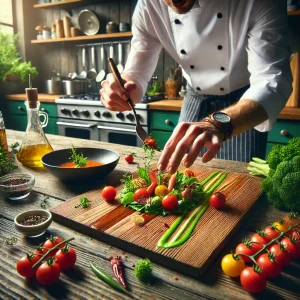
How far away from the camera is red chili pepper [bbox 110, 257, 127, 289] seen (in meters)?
0.59

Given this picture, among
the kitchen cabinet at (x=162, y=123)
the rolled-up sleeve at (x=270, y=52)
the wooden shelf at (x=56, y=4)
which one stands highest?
the wooden shelf at (x=56, y=4)

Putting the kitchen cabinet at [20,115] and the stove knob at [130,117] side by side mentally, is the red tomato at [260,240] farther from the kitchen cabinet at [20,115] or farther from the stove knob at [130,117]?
the kitchen cabinet at [20,115]

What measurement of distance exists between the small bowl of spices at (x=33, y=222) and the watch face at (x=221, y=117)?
0.53 metres

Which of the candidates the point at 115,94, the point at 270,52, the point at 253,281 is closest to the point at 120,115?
the point at 115,94

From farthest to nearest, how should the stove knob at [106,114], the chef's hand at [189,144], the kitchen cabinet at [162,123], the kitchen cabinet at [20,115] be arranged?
the kitchen cabinet at [20,115]
the stove knob at [106,114]
the kitchen cabinet at [162,123]
the chef's hand at [189,144]

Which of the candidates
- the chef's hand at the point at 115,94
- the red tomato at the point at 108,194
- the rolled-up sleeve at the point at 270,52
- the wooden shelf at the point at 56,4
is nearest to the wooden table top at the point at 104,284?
the red tomato at the point at 108,194

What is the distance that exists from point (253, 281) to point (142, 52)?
4.57 ft

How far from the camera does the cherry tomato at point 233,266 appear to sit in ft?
1.93

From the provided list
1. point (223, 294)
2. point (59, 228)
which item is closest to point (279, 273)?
point (223, 294)

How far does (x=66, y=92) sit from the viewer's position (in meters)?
3.67

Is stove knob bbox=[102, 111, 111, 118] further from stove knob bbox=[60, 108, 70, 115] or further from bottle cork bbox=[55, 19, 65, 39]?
bottle cork bbox=[55, 19, 65, 39]

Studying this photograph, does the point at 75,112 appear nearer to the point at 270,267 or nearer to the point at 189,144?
the point at 189,144

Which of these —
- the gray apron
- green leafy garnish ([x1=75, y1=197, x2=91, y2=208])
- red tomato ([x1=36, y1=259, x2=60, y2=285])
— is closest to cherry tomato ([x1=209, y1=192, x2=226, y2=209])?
green leafy garnish ([x1=75, y1=197, x2=91, y2=208])

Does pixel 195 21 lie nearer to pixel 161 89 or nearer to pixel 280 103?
pixel 280 103
